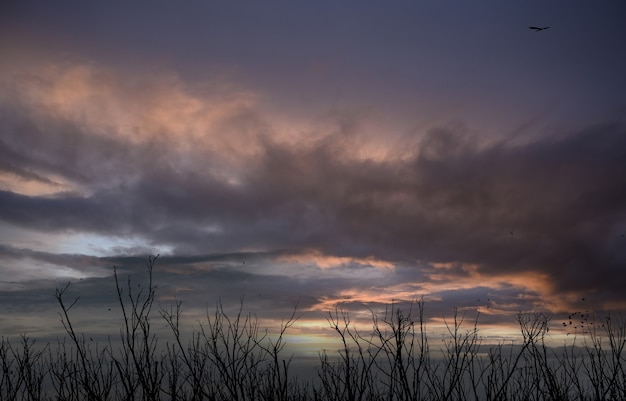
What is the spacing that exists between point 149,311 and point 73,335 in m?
1.81

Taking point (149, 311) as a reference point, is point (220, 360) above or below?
below

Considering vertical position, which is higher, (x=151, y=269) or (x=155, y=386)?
(x=151, y=269)

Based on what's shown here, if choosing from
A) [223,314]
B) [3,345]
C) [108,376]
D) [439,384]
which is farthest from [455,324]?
[3,345]

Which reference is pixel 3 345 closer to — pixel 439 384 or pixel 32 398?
pixel 32 398

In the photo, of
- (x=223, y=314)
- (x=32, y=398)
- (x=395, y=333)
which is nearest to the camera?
(x=395, y=333)

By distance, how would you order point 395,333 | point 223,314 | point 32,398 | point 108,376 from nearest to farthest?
point 395,333
point 223,314
point 108,376
point 32,398

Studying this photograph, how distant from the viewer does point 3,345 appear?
15508 millimetres

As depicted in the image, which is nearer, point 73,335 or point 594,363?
point 73,335

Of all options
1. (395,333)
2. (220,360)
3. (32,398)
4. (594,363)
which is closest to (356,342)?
(395,333)

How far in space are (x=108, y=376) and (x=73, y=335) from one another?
6.95 metres

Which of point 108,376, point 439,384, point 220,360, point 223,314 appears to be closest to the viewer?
point 220,360

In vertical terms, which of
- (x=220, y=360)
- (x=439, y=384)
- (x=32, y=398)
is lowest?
(x=32, y=398)

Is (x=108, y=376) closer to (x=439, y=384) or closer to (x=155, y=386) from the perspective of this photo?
(x=155, y=386)

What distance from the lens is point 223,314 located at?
10.1 m
